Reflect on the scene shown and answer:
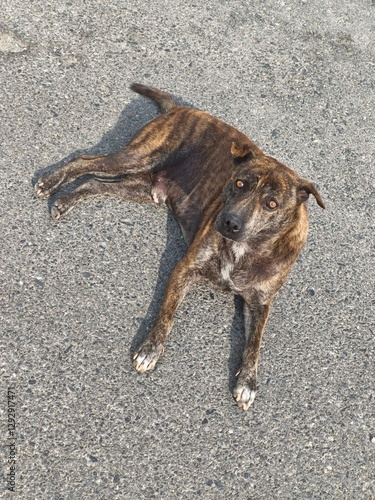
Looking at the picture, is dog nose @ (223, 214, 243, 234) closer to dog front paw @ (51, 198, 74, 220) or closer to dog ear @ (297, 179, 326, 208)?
dog ear @ (297, 179, 326, 208)

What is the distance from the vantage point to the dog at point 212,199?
3.95 meters

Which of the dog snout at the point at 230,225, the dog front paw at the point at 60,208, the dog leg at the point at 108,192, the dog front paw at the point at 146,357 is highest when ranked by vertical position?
the dog snout at the point at 230,225

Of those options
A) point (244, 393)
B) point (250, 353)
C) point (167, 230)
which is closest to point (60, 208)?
point (167, 230)

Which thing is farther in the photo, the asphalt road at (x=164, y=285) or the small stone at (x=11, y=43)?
the small stone at (x=11, y=43)

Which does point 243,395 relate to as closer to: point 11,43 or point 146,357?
point 146,357

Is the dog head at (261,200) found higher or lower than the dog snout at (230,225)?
higher

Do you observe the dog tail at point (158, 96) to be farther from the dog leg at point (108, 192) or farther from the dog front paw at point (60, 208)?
the dog front paw at point (60, 208)

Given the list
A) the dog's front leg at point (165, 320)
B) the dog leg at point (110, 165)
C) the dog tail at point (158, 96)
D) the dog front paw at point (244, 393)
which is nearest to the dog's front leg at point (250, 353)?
the dog front paw at point (244, 393)

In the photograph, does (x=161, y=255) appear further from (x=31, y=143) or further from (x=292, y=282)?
(x=31, y=143)

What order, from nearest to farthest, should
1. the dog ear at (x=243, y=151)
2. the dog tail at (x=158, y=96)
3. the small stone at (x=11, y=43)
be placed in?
the dog ear at (x=243, y=151) → the dog tail at (x=158, y=96) → the small stone at (x=11, y=43)

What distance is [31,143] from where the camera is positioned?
4945 mm

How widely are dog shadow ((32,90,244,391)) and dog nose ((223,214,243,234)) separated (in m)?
0.74

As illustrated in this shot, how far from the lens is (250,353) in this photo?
161 inches

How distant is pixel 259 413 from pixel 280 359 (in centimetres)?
46
